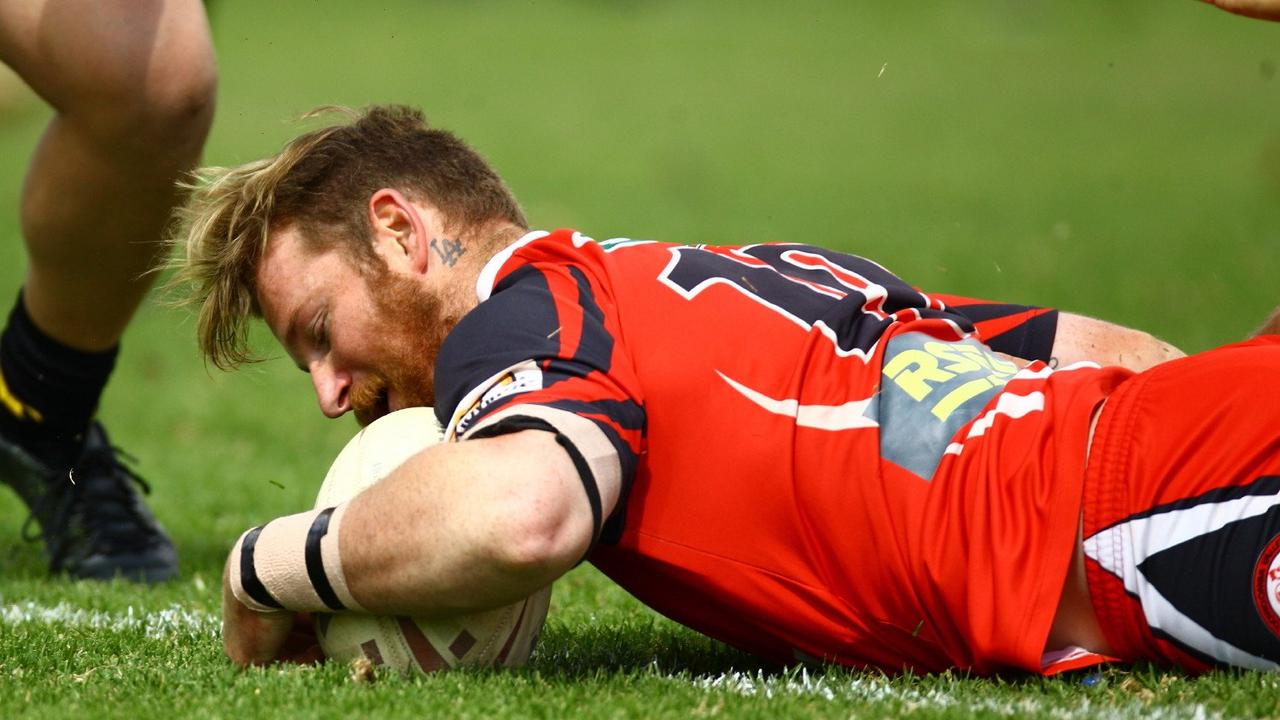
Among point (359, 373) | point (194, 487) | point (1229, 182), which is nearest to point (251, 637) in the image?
point (359, 373)

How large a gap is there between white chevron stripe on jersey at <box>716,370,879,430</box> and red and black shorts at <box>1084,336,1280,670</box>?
45 centimetres

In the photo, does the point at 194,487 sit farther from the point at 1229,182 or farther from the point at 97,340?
the point at 1229,182

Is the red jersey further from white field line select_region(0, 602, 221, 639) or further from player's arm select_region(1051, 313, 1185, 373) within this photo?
white field line select_region(0, 602, 221, 639)

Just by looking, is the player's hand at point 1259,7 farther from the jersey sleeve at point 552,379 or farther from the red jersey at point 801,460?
the jersey sleeve at point 552,379

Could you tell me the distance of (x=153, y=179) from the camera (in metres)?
4.44

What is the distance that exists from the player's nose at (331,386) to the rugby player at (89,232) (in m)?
1.36

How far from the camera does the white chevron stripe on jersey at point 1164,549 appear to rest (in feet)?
9.21

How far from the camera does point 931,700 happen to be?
2801 millimetres

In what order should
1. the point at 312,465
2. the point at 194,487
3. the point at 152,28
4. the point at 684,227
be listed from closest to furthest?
the point at 152,28
the point at 194,487
the point at 312,465
the point at 684,227

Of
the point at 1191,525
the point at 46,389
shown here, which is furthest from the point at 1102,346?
the point at 46,389

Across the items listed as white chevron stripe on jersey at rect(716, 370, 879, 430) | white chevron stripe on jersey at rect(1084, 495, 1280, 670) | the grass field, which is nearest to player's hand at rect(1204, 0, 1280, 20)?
white chevron stripe on jersey at rect(1084, 495, 1280, 670)

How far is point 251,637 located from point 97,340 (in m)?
2.02

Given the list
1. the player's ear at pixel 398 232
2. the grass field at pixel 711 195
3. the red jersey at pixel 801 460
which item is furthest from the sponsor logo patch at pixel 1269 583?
the player's ear at pixel 398 232

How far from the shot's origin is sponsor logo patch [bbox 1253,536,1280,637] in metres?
2.72
